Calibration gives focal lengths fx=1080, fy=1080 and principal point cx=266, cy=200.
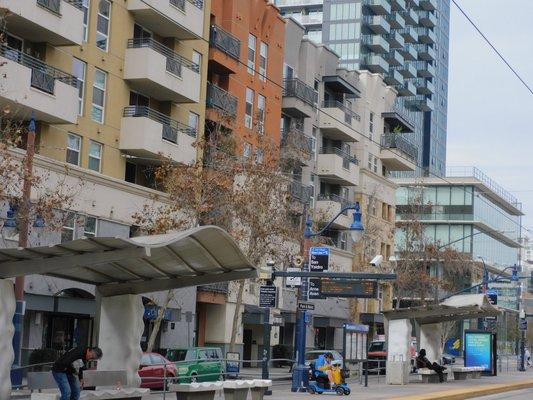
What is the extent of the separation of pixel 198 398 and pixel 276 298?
8864 millimetres

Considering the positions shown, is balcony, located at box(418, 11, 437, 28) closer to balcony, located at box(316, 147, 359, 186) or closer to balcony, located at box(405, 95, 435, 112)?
balcony, located at box(405, 95, 435, 112)

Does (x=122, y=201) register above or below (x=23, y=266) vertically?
above

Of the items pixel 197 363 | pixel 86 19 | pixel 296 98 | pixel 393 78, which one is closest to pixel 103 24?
pixel 86 19

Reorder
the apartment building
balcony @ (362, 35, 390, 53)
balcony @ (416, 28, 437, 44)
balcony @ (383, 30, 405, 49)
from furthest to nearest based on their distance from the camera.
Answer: balcony @ (416, 28, 437, 44) < balcony @ (383, 30, 405, 49) < balcony @ (362, 35, 390, 53) < the apartment building

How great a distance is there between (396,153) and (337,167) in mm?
12516

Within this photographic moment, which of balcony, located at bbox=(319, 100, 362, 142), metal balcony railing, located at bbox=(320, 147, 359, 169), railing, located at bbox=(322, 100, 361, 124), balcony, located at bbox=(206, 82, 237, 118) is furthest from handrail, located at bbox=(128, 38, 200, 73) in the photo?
metal balcony railing, located at bbox=(320, 147, 359, 169)

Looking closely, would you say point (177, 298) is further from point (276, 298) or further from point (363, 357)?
point (276, 298)

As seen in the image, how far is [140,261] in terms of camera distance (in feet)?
70.4

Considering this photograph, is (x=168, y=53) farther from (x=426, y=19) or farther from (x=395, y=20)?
(x=426, y=19)

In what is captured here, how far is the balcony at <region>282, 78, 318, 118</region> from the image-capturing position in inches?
2517

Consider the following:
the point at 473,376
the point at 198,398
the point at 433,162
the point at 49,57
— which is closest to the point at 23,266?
the point at 198,398

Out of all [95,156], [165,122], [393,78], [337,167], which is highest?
[393,78]

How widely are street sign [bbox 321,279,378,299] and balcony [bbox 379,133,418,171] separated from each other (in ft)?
153

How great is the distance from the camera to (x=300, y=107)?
64500mm
